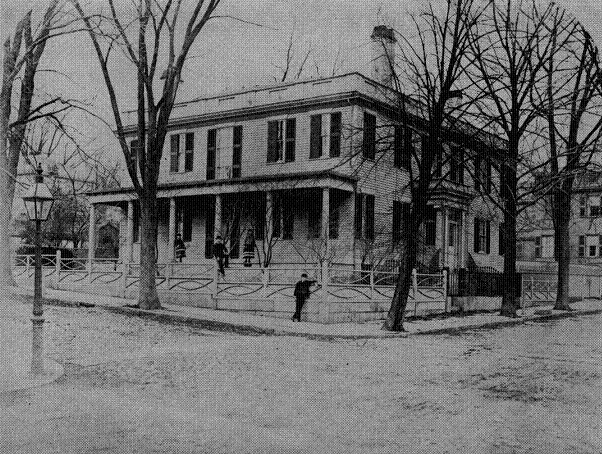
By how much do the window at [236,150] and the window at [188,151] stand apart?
8.39 ft

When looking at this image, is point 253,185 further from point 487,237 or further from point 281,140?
point 487,237

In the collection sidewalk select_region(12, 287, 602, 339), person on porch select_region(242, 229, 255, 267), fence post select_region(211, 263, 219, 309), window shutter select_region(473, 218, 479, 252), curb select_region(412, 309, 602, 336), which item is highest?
window shutter select_region(473, 218, 479, 252)

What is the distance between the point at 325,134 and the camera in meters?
26.5

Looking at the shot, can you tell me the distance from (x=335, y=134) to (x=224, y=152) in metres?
5.81

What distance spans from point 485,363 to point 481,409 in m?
4.14

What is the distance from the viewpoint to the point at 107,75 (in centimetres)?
1950

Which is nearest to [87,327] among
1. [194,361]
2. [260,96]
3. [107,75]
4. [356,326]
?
[194,361]

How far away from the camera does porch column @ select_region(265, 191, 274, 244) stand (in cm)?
2536

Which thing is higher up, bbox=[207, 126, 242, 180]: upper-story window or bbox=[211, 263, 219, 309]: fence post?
bbox=[207, 126, 242, 180]: upper-story window

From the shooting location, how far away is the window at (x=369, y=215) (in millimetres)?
26781

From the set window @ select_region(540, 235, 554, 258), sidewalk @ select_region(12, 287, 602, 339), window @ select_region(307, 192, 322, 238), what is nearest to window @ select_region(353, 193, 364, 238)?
window @ select_region(307, 192, 322, 238)

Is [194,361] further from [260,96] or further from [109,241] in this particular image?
[109,241]

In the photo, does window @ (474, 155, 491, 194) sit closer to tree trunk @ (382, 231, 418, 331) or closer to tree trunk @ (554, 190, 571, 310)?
tree trunk @ (382, 231, 418, 331)

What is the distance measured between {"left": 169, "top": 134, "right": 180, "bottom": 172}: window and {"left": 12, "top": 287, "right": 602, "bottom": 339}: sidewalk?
10.2 meters
